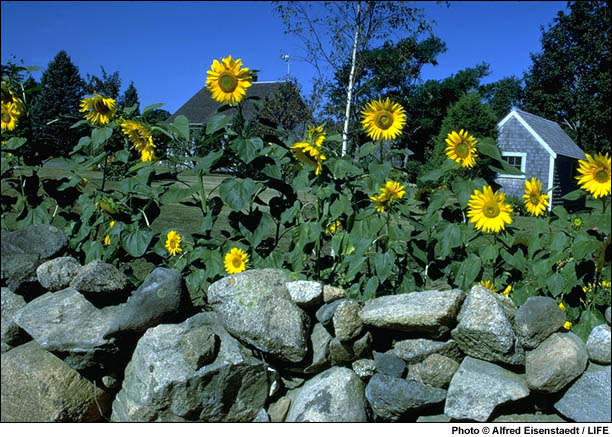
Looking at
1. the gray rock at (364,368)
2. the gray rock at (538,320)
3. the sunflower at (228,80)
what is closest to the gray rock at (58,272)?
the sunflower at (228,80)

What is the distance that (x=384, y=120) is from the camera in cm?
187

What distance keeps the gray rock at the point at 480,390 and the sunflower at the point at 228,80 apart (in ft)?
3.79

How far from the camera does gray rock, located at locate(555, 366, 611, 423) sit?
153cm

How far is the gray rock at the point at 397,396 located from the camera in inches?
64.9

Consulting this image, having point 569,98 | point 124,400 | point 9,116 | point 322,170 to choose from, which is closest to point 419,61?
point 569,98

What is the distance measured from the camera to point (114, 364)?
194cm

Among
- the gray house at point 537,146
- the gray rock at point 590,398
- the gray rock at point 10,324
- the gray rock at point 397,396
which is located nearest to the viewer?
the gray rock at point 590,398

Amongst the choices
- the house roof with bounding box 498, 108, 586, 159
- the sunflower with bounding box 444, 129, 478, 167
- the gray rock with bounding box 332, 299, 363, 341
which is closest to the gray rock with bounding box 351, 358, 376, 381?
the gray rock with bounding box 332, 299, 363, 341

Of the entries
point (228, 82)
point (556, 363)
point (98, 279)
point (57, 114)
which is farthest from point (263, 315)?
point (57, 114)

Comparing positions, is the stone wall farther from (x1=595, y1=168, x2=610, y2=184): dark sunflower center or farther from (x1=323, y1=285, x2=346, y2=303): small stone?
(x1=595, y1=168, x2=610, y2=184): dark sunflower center

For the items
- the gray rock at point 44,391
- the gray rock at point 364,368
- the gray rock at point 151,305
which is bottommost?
the gray rock at point 44,391

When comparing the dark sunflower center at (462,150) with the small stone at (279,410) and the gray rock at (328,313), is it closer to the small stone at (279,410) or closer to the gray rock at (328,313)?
the gray rock at (328,313)

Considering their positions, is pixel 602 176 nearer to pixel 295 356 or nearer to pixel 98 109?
pixel 295 356
